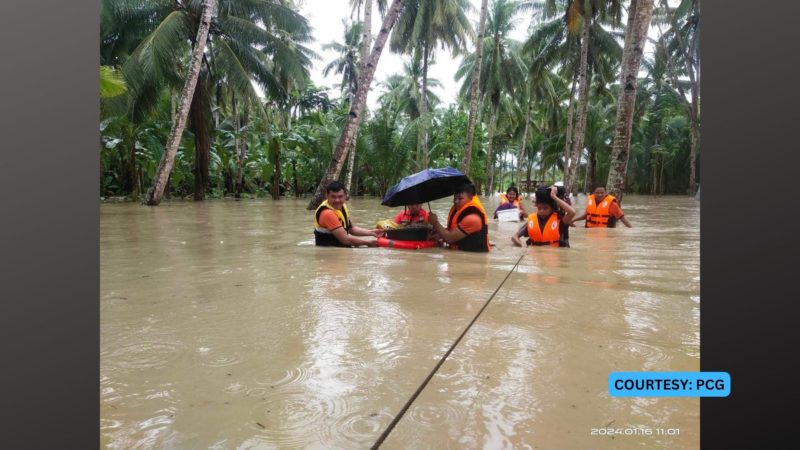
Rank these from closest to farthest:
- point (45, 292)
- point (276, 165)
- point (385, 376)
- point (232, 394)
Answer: point (45, 292) < point (232, 394) < point (385, 376) < point (276, 165)

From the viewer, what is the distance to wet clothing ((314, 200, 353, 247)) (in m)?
6.77

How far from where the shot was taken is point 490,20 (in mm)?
32625

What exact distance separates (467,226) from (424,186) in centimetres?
76

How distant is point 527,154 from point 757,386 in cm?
5514

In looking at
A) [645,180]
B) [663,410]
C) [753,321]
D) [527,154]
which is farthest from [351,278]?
[527,154]

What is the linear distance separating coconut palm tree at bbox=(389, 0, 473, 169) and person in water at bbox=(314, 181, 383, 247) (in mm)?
20022

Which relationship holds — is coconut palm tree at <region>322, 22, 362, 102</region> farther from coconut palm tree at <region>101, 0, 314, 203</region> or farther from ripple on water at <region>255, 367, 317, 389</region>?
ripple on water at <region>255, 367, 317, 389</region>

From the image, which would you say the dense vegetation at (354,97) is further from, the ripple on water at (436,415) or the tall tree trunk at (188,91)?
the ripple on water at (436,415)

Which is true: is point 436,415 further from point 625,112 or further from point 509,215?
point 625,112

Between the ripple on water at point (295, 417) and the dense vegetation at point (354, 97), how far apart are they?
1075 cm

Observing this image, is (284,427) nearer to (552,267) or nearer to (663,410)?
(663,410)

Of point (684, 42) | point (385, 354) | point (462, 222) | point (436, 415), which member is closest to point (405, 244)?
point (462, 222)

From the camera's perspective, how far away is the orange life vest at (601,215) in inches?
412

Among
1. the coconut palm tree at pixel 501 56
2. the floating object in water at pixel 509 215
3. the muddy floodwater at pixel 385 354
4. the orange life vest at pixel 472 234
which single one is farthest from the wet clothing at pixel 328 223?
the coconut palm tree at pixel 501 56
